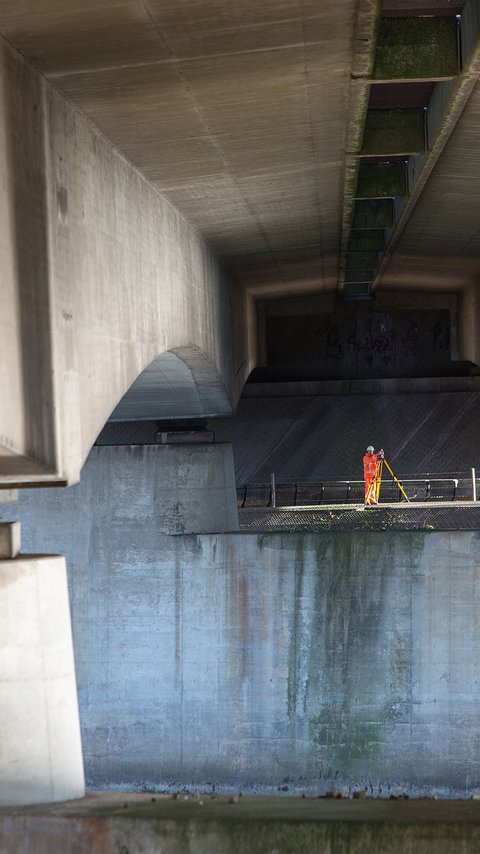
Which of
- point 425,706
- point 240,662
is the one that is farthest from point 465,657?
point 240,662

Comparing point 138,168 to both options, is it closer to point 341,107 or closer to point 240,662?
point 341,107

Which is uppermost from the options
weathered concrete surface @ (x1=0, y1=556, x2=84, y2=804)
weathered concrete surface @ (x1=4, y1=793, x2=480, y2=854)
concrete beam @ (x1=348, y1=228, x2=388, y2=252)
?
concrete beam @ (x1=348, y1=228, x2=388, y2=252)

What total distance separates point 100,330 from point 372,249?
55.4ft

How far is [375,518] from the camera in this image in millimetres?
25203

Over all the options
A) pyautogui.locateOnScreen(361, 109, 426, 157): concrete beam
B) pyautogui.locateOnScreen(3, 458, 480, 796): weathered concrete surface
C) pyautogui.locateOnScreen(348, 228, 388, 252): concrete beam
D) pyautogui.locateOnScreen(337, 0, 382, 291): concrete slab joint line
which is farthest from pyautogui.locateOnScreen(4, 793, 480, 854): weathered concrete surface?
pyautogui.locateOnScreen(348, 228, 388, 252): concrete beam

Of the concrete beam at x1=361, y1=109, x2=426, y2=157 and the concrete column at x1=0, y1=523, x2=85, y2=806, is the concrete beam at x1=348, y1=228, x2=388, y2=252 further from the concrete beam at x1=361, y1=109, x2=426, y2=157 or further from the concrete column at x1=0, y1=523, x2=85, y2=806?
the concrete column at x1=0, y1=523, x2=85, y2=806

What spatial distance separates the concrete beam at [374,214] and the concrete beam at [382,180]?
3128mm

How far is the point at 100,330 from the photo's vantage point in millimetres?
11078

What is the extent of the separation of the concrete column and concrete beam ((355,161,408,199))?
826cm

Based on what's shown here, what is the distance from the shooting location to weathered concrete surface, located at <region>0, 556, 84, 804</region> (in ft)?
43.5

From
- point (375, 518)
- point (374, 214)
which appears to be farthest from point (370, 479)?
point (374, 214)

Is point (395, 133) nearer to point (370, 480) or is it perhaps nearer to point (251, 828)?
point (251, 828)

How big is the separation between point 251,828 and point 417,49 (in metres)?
7.43

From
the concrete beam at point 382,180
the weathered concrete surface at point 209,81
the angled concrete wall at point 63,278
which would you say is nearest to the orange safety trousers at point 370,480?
the concrete beam at point 382,180
